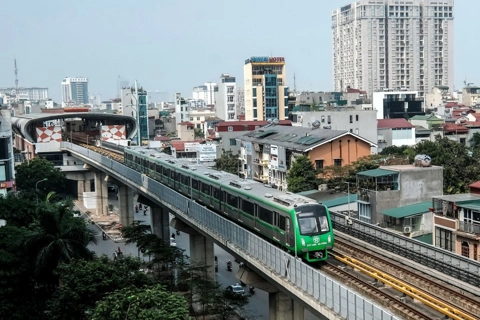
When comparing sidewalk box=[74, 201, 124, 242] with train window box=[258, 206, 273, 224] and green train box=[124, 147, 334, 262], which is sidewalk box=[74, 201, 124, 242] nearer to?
green train box=[124, 147, 334, 262]

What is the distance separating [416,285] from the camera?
19047 millimetres

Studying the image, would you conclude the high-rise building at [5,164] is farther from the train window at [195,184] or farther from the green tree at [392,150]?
the green tree at [392,150]

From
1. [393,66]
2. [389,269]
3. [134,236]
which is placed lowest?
[134,236]

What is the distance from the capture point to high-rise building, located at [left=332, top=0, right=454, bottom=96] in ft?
478

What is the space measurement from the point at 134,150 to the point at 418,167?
2434cm

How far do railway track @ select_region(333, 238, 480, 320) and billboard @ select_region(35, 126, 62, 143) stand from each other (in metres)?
61.0

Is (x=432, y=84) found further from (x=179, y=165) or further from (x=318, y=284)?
(x=318, y=284)

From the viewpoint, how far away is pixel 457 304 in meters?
17.1

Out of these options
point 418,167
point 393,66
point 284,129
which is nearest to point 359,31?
point 393,66

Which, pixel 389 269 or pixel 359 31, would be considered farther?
pixel 359 31

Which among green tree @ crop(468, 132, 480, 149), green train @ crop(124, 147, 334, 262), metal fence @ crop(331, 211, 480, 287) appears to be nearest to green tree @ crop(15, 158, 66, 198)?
green train @ crop(124, 147, 334, 262)

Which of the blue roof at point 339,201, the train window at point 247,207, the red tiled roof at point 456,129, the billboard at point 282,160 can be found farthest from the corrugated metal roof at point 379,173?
the red tiled roof at point 456,129

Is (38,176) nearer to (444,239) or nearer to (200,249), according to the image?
(200,249)

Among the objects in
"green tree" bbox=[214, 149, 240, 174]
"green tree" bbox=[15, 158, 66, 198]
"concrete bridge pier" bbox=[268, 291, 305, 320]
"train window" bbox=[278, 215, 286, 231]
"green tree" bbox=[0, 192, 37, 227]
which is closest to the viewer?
"train window" bbox=[278, 215, 286, 231]
